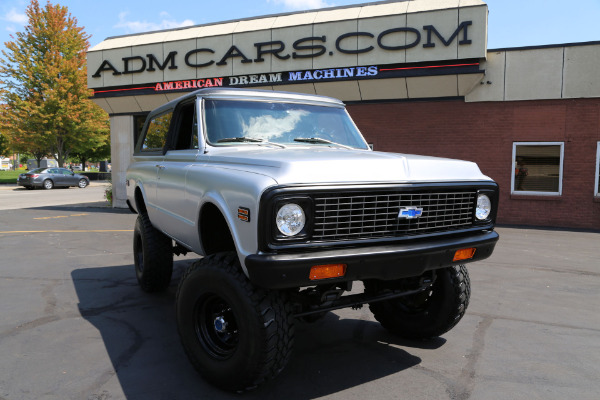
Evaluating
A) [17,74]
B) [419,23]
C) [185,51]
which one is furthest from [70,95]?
[419,23]

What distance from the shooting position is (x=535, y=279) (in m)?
6.29

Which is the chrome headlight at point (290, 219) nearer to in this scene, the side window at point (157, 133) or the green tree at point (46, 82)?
the side window at point (157, 133)

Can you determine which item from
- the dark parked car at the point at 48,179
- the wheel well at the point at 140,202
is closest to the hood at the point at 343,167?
the wheel well at the point at 140,202

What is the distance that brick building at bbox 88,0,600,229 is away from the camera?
1157cm

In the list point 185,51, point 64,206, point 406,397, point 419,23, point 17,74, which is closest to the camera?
point 406,397

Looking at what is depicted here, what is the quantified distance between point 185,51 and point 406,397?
45.5 feet

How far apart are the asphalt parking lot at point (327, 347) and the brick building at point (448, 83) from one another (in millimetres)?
6073

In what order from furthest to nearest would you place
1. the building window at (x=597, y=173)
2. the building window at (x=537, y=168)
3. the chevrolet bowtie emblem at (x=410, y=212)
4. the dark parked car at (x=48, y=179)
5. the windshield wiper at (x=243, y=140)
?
the dark parked car at (x=48, y=179) < the building window at (x=537, y=168) < the building window at (x=597, y=173) < the windshield wiper at (x=243, y=140) < the chevrolet bowtie emblem at (x=410, y=212)

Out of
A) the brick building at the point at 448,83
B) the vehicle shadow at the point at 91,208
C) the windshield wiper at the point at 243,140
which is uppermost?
the brick building at the point at 448,83

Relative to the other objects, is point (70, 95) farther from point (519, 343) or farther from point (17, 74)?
point (519, 343)

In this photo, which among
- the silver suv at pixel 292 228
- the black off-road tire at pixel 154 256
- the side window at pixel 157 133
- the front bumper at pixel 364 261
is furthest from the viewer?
the black off-road tire at pixel 154 256

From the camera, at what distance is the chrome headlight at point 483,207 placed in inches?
136

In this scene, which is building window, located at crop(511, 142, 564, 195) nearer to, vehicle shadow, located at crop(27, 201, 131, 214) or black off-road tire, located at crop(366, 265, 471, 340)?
black off-road tire, located at crop(366, 265, 471, 340)

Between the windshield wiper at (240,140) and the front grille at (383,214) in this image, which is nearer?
the front grille at (383,214)
